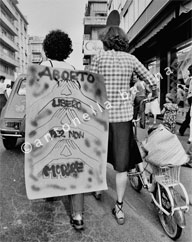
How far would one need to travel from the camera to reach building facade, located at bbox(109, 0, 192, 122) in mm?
7621

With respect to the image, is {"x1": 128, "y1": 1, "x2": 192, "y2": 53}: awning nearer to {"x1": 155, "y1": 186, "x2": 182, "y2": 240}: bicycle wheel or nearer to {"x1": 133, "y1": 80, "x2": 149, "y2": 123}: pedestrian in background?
{"x1": 133, "y1": 80, "x2": 149, "y2": 123}: pedestrian in background

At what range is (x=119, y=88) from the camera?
2.34 metres

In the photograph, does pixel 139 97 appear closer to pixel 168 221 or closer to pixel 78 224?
pixel 168 221

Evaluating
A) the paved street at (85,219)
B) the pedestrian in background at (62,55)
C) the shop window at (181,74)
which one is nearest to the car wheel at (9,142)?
the paved street at (85,219)

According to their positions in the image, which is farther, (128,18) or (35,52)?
(35,52)

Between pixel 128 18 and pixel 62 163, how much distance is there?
637 inches

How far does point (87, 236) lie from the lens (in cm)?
219

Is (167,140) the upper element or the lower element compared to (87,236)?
upper

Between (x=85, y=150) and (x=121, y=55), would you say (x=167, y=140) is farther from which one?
(x=121, y=55)

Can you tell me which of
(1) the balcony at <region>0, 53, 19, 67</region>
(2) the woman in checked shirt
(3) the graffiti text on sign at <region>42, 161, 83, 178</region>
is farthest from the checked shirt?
(1) the balcony at <region>0, 53, 19, 67</region>

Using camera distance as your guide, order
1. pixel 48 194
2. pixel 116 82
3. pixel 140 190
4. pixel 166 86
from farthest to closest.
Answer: pixel 166 86
pixel 140 190
pixel 116 82
pixel 48 194

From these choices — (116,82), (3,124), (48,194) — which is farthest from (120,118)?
(3,124)

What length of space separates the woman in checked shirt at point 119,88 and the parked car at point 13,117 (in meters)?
3.05

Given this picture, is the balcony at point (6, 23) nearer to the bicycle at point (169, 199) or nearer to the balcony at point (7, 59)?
the balcony at point (7, 59)
